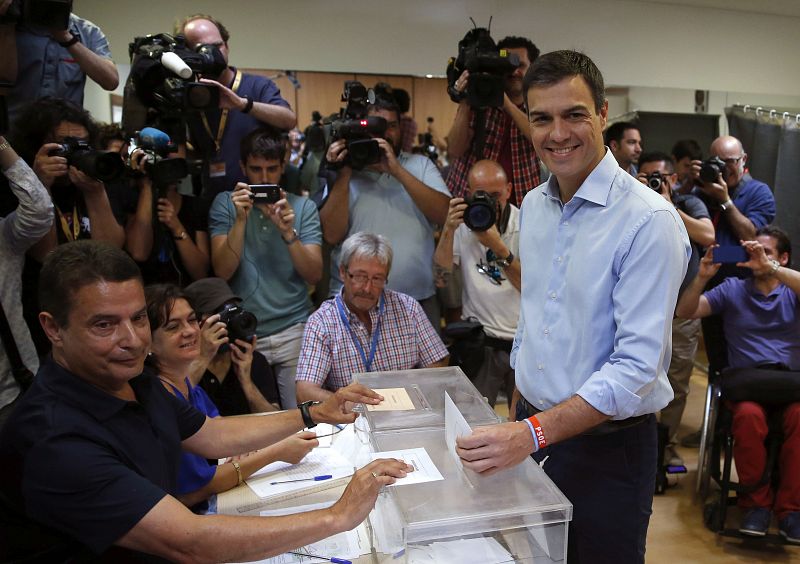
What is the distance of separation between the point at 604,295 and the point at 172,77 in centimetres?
207

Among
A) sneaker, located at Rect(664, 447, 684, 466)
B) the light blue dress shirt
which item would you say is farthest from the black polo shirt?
sneaker, located at Rect(664, 447, 684, 466)

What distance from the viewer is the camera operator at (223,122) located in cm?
295

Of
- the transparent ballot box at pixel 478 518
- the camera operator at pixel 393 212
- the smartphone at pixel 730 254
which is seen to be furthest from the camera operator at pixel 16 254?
the smartphone at pixel 730 254

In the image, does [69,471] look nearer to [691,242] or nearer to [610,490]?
[610,490]

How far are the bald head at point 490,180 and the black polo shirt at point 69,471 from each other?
200 cm

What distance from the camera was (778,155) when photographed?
15.5 ft

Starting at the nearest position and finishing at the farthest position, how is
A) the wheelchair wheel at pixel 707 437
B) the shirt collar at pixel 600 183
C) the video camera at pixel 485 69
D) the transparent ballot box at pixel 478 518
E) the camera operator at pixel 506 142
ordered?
the transparent ballot box at pixel 478 518, the shirt collar at pixel 600 183, the video camera at pixel 485 69, the wheelchair wheel at pixel 707 437, the camera operator at pixel 506 142

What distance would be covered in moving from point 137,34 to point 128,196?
222cm

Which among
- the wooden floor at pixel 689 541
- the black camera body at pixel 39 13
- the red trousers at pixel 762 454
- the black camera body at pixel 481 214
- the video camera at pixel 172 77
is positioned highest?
the black camera body at pixel 39 13

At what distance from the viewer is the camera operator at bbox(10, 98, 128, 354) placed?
95.4 inches

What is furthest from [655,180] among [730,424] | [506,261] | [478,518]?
[478,518]

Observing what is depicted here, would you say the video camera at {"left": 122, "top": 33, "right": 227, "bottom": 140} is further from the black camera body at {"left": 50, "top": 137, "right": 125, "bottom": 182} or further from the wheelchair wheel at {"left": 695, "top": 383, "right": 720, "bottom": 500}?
the wheelchair wheel at {"left": 695, "top": 383, "right": 720, "bottom": 500}

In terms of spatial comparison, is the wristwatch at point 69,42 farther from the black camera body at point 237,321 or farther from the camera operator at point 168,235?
the black camera body at point 237,321

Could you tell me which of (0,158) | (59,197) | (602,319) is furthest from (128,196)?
(602,319)
